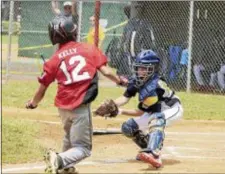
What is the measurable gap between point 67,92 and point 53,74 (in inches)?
9.0

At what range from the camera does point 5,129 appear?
29.0ft

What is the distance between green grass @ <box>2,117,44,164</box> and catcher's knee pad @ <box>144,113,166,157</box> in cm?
137

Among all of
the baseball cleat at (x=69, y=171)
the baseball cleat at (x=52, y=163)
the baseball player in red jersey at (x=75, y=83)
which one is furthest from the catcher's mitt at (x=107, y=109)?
the baseball cleat at (x=52, y=163)

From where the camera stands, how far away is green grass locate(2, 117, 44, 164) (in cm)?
768

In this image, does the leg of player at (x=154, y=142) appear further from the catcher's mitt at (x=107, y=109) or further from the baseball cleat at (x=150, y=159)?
the catcher's mitt at (x=107, y=109)

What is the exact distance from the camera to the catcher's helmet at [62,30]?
22.2ft

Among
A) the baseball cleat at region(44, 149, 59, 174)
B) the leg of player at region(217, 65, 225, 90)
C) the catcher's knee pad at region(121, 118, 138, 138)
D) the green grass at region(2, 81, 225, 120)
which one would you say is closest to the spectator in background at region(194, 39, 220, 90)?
the leg of player at region(217, 65, 225, 90)

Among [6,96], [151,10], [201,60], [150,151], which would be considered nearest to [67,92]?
[150,151]

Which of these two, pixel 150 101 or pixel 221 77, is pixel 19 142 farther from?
pixel 221 77

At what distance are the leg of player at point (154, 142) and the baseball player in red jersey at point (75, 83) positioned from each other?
0.66 metres

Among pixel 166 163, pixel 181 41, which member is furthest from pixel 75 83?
pixel 181 41

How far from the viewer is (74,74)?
6695 millimetres

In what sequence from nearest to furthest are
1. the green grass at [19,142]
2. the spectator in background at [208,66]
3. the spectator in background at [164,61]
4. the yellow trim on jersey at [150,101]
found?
1. the yellow trim on jersey at [150,101]
2. the green grass at [19,142]
3. the spectator in background at [208,66]
4. the spectator in background at [164,61]

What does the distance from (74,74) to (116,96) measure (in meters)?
7.83
